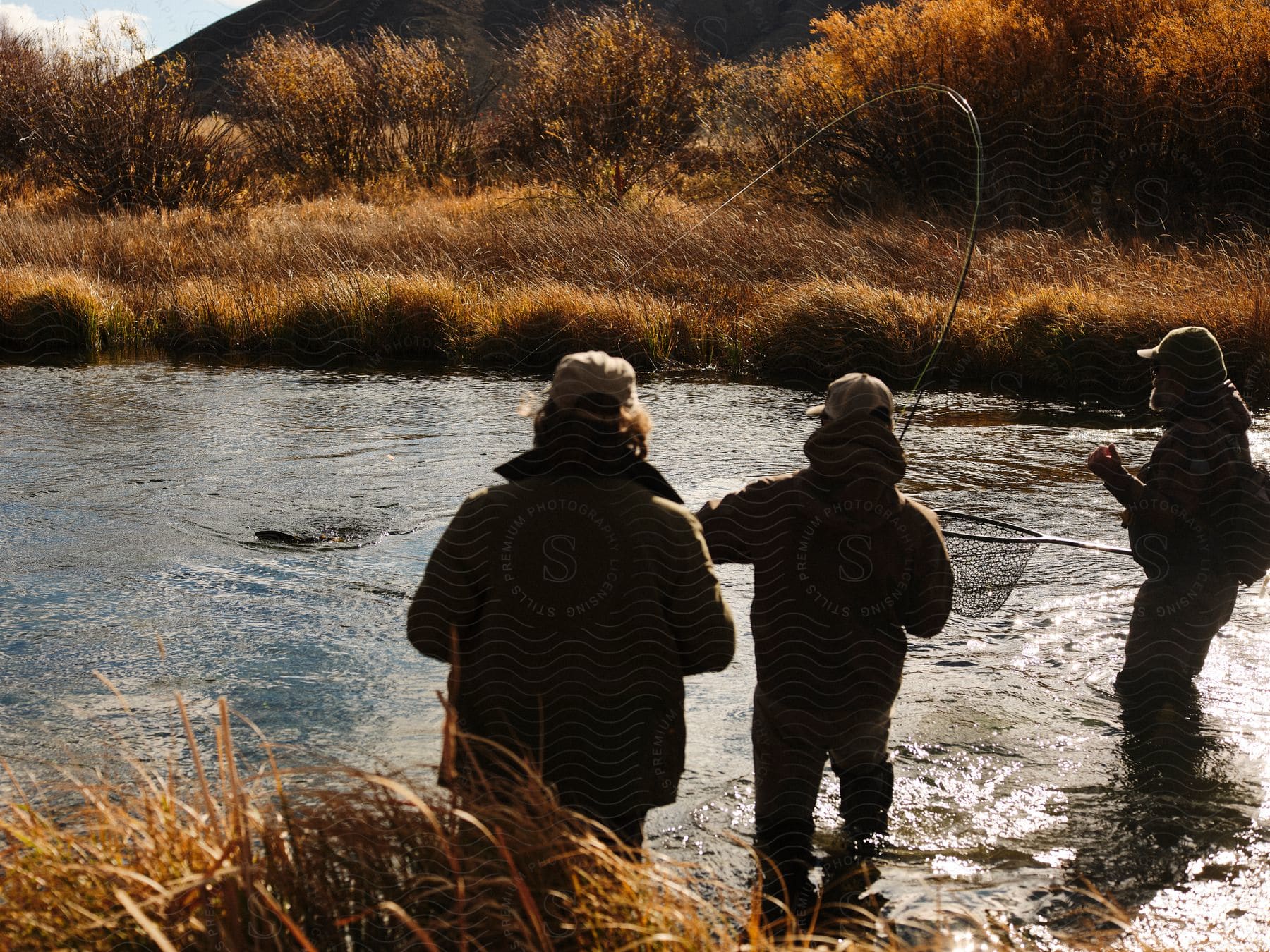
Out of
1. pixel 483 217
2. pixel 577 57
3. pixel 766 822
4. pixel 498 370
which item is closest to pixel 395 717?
pixel 766 822

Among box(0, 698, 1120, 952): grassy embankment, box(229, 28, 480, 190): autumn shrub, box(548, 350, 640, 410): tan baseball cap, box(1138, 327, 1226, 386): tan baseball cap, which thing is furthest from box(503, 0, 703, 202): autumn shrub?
box(0, 698, 1120, 952): grassy embankment

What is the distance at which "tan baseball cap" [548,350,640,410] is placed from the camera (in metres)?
2.58

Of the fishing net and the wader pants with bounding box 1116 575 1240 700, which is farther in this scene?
the fishing net

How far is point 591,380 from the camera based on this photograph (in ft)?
8.46

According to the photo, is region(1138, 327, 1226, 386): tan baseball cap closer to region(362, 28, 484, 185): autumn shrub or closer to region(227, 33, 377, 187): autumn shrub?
region(362, 28, 484, 185): autumn shrub

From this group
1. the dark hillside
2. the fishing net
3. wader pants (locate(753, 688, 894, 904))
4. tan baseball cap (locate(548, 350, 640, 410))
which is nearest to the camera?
tan baseball cap (locate(548, 350, 640, 410))

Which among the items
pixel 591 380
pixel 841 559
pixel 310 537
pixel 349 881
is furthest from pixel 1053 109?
pixel 349 881

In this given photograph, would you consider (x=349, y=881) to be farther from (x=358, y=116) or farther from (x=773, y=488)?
(x=358, y=116)

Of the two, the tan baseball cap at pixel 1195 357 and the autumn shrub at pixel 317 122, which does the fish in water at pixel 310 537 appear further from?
the autumn shrub at pixel 317 122

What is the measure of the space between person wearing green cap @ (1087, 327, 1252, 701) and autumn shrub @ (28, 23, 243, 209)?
18.1 meters

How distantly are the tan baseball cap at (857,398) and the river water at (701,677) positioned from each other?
1.29 m

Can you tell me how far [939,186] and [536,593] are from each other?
50.5ft

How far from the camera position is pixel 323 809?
277 centimetres

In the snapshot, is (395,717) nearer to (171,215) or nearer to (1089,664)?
(1089,664)
